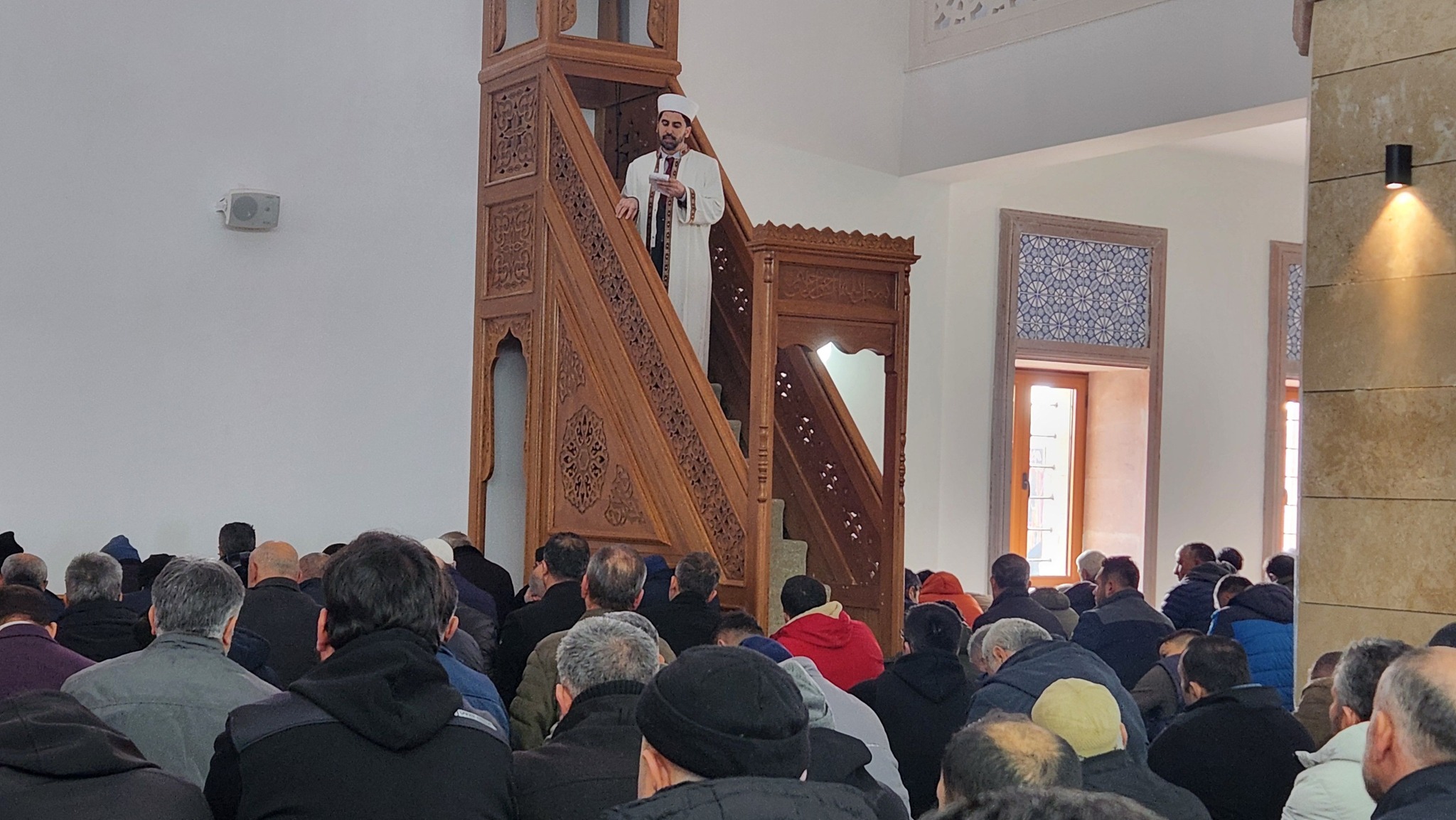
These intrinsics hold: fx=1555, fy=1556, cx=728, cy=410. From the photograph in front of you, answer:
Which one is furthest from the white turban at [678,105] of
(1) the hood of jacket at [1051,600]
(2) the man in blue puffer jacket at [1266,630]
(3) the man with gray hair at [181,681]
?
(3) the man with gray hair at [181,681]

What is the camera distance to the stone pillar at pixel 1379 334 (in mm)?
4512

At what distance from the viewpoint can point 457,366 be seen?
7.89 meters

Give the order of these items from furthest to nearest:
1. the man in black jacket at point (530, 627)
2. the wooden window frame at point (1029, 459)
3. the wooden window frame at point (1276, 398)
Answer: the wooden window frame at point (1276, 398)
the wooden window frame at point (1029, 459)
the man in black jacket at point (530, 627)

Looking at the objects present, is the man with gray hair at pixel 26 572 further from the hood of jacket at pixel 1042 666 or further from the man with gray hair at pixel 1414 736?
the man with gray hair at pixel 1414 736

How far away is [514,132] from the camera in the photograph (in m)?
7.61

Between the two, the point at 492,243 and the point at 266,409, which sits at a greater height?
the point at 492,243

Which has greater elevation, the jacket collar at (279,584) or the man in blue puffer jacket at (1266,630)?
the jacket collar at (279,584)

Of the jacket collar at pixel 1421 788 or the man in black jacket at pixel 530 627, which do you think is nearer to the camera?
the jacket collar at pixel 1421 788

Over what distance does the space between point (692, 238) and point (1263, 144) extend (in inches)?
202

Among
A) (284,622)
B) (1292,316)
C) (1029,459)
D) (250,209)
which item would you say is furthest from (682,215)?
(1292,316)

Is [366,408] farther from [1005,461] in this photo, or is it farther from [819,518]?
[1005,461]

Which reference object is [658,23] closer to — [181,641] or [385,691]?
[181,641]

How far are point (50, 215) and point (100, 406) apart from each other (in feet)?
2.87

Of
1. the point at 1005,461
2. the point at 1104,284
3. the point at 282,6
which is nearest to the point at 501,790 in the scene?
the point at 282,6
